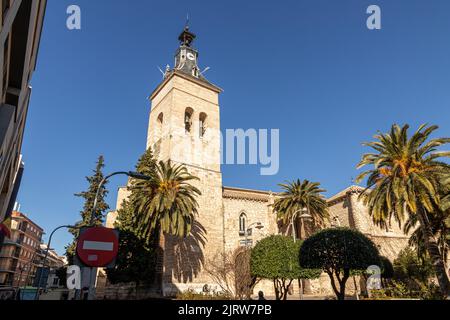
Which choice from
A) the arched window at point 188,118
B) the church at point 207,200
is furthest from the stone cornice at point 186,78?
the arched window at point 188,118

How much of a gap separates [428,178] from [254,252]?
13.4 m

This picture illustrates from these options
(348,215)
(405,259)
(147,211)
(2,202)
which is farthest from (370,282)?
(2,202)

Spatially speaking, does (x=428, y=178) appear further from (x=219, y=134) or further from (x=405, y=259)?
(x=219, y=134)

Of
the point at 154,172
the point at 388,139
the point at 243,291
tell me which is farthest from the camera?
the point at 154,172

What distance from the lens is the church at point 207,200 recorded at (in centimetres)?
2538

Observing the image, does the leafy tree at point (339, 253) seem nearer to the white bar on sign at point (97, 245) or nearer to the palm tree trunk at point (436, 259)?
the palm tree trunk at point (436, 259)

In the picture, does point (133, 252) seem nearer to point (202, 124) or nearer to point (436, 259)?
point (202, 124)

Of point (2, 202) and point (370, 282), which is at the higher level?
point (2, 202)

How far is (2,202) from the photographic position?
1549cm

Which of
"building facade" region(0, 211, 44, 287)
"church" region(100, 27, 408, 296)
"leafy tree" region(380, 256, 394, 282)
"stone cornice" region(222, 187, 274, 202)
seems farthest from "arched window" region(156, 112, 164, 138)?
"building facade" region(0, 211, 44, 287)

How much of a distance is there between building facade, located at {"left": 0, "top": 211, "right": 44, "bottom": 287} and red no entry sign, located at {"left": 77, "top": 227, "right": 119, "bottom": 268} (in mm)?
55434

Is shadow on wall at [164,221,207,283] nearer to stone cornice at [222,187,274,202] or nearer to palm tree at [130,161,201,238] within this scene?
palm tree at [130,161,201,238]

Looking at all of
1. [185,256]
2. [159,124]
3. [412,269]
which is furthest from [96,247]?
[159,124]

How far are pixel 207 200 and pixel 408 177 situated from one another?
677 inches
